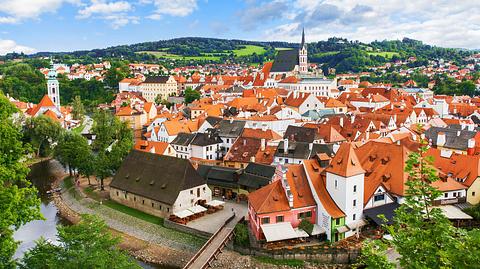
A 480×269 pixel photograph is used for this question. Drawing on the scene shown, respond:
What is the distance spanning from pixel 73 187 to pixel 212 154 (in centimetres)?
1521

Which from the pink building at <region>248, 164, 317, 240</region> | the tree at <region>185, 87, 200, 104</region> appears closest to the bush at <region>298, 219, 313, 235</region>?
the pink building at <region>248, 164, 317, 240</region>

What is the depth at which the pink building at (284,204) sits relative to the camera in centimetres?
2863

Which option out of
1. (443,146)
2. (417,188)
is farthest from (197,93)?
(417,188)

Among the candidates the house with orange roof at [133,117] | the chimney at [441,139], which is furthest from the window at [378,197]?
the house with orange roof at [133,117]

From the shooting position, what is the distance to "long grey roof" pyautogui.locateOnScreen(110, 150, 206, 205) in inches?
1377

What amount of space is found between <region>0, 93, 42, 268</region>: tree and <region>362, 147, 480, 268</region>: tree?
464 inches

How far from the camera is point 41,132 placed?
193ft

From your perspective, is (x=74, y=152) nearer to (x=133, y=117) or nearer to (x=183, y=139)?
(x=183, y=139)

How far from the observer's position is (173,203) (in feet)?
111

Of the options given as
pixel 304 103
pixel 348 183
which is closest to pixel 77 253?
pixel 348 183

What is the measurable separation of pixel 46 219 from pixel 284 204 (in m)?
14.6

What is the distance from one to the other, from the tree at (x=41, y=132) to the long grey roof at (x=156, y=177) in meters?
24.1

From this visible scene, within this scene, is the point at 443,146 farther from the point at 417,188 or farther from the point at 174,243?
the point at 417,188

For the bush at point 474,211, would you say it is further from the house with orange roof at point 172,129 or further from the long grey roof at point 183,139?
the house with orange roof at point 172,129
